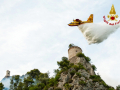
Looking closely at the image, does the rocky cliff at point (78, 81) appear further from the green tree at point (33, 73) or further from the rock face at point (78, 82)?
the green tree at point (33, 73)

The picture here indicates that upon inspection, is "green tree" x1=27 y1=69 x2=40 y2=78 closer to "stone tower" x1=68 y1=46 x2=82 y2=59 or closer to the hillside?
the hillside

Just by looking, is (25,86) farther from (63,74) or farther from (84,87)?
(84,87)

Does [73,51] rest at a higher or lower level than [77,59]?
higher

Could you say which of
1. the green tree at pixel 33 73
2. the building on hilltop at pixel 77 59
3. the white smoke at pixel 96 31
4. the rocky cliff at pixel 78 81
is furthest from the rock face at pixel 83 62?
the white smoke at pixel 96 31

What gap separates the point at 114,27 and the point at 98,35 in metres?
2.56

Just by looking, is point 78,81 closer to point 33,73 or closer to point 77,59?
point 77,59

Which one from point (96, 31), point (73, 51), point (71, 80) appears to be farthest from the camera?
point (73, 51)

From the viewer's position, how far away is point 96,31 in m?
22.1

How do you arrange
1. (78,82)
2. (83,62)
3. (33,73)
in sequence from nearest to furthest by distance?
(78,82) → (83,62) → (33,73)

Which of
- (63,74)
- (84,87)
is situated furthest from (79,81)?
(63,74)

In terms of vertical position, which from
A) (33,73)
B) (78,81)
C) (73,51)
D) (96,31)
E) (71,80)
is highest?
(73,51)

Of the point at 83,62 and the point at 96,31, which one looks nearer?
the point at 96,31

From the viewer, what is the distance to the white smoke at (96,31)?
66.6ft

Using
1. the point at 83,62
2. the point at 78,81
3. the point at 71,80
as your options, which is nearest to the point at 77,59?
the point at 83,62
